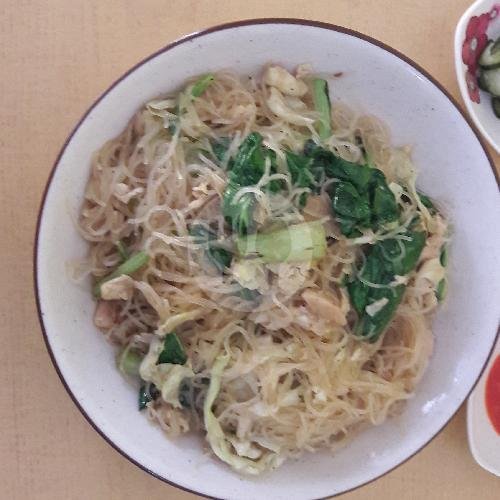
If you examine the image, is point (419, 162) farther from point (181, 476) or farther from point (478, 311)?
point (181, 476)

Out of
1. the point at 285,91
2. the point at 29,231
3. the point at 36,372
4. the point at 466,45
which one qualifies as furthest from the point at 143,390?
the point at 466,45

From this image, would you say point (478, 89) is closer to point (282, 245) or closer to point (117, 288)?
point (282, 245)

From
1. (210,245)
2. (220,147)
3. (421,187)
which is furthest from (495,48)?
(210,245)

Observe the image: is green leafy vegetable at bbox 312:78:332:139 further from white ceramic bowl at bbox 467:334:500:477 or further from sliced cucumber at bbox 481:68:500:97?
white ceramic bowl at bbox 467:334:500:477

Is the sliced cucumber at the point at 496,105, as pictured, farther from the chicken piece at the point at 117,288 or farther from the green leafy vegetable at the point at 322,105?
the chicken piece at the point at 117,288

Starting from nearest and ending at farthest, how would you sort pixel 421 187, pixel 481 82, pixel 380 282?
pixel 380 282, pixel 421 187, pixel 481 82

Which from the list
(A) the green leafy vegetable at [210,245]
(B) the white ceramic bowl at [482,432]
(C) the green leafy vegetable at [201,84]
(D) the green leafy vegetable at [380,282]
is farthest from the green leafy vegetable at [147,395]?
(B) the white ceramic bowl at [482,432]
